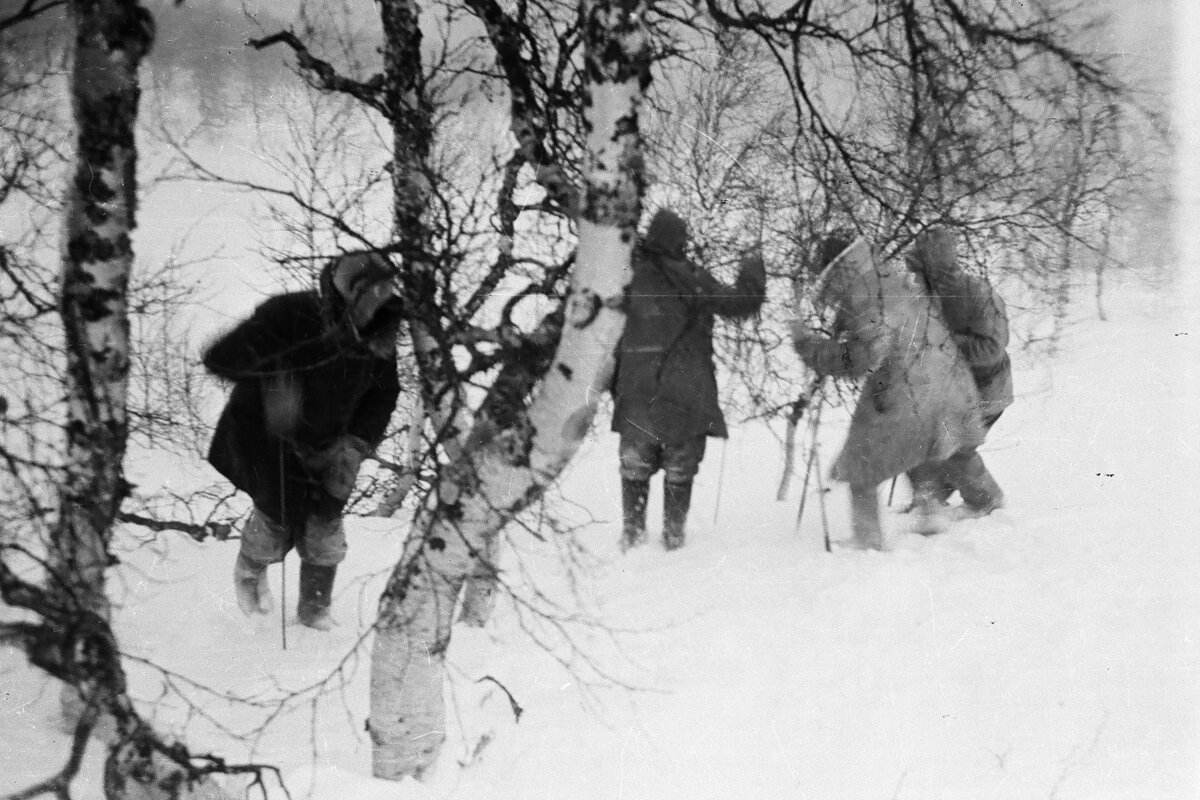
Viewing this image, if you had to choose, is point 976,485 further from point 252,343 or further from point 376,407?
point 252,343

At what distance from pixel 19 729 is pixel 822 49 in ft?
10.5

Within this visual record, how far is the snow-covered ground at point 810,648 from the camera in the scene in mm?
2369

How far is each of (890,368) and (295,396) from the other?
7.69 ft

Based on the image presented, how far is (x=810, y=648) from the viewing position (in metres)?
2.83

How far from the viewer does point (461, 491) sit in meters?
2.33

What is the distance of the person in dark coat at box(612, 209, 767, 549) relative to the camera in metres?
3.02

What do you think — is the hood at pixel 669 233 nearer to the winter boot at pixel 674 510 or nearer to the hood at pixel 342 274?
the hood at pixel 342 274

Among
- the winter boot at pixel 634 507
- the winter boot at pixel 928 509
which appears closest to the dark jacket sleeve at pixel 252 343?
the winter boot at pixel 634 507

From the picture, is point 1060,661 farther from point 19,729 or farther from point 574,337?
point 19,729

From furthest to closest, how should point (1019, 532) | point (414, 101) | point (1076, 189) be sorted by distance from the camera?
point (1019, 532) < point (414, 101) < point (1076, 189)

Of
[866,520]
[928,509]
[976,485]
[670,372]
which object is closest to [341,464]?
[670,372]

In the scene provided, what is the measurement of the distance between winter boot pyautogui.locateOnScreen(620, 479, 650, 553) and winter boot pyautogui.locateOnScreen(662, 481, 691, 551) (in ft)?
0.29

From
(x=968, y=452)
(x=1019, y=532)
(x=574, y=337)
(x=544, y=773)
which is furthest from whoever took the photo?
(x=968, y=452)

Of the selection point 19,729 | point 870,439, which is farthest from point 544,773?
point 870,439
